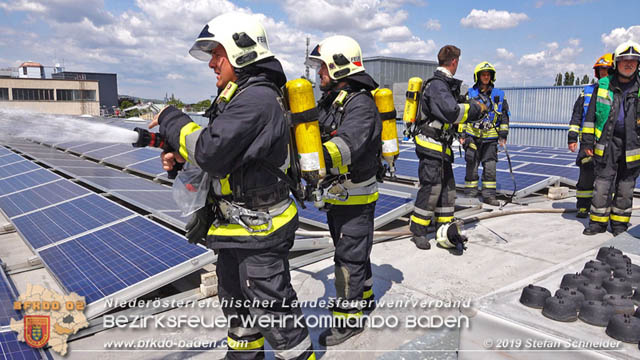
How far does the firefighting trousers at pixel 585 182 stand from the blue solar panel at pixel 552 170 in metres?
1.62

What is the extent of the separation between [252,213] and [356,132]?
1.13 m

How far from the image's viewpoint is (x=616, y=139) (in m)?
5.74

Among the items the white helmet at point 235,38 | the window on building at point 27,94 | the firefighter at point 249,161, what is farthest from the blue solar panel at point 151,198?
the window on building at point 27,94

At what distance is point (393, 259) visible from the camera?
5.24 m

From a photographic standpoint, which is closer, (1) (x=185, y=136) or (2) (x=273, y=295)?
(1) (x=185, y=136)

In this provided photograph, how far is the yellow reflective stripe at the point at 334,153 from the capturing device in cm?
299

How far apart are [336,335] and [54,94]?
51.7 m

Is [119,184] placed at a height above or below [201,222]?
below

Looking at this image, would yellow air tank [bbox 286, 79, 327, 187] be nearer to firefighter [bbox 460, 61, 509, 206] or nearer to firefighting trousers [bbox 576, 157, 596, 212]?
firefighting trousers [bbox 576, 157, 596, 212]

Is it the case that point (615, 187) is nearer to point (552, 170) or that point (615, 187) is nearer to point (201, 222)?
point (552, 170)

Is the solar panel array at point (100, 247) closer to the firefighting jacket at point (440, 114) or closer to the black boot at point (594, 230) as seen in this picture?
the firefighting jacket at point (440, 114)

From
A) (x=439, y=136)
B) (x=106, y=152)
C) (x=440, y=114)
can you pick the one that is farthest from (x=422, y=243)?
(x=106, y=152)

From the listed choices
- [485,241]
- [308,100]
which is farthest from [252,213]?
[485,241]

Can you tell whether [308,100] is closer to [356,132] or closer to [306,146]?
[306,146]
